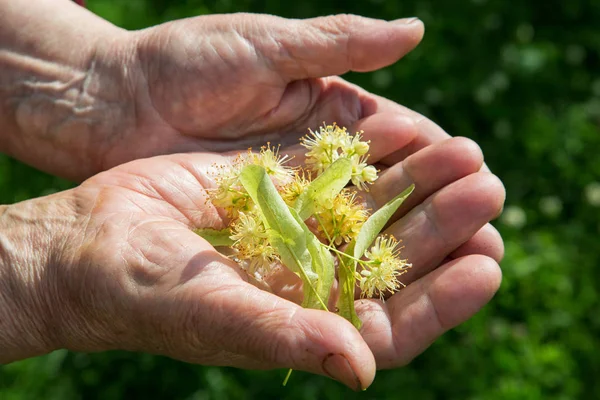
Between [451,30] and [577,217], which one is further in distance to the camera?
[451,30]

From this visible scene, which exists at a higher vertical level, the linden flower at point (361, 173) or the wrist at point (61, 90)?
the wrist at point (61, 90)

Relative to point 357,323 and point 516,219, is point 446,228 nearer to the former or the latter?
point 357,323

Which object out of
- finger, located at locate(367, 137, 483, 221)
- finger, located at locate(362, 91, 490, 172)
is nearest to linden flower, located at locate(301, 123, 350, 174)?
finger, located at locate(367, 137, 483, 221)

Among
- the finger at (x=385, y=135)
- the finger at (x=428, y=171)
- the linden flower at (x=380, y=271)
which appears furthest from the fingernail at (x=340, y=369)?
the finger at (x=385, y=135)

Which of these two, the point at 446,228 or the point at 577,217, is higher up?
the point at 446,228

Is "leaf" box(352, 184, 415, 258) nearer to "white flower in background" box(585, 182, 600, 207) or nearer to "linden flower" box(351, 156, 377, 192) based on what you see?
"linden flower" box(351, 156, 377, 192)

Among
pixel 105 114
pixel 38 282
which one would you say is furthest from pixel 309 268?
pixel 105 114

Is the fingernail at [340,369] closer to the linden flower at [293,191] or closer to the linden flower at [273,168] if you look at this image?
the linden flower at [293,191]
